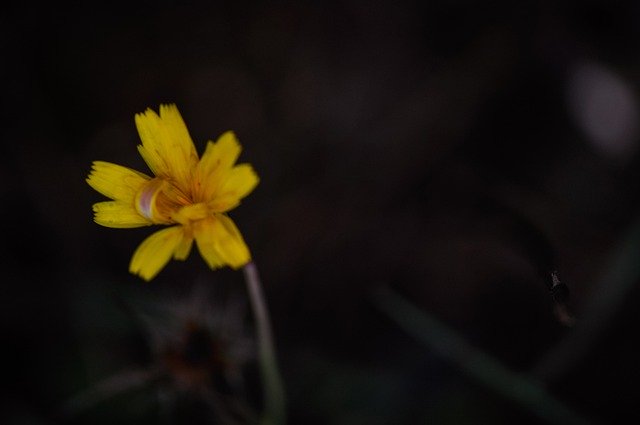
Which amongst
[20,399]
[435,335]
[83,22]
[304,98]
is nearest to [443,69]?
[304,98]

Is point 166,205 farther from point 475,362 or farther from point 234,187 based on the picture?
point 475,362

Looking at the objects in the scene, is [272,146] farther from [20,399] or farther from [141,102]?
[20,399]

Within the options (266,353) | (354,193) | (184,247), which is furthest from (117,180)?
(354,193)

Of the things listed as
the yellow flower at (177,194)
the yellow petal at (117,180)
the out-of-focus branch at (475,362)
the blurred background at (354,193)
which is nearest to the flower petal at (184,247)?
the yellow flower at (177,194)

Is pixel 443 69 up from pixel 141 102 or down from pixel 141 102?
up

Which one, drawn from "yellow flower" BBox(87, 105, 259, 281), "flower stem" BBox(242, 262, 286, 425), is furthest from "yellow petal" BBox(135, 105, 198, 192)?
"flower stem" BBox(242, 262, 286, 425)

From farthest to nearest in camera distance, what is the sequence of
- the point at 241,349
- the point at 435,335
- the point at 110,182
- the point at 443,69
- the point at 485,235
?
the point at 443,69 < the point at 485,235 < the point at 435,335 < the point at 241,349 < the point at 110,182

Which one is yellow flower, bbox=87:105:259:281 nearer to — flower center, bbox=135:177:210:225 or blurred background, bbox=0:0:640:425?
flower center, bbox=135:177:210:225
